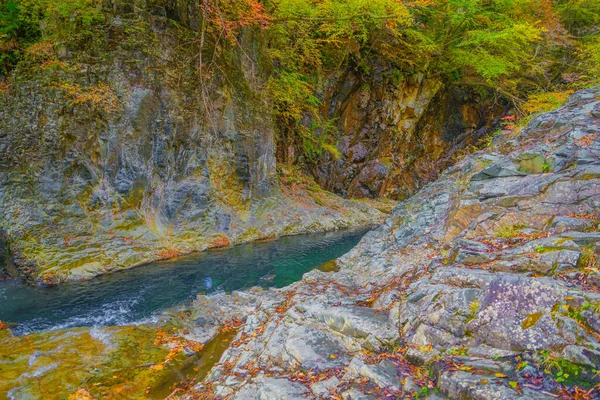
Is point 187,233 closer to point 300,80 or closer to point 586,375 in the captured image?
point 300,80

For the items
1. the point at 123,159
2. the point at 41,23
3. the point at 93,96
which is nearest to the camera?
the point at 41,23

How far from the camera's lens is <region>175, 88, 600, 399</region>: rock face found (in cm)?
292

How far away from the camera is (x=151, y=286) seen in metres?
8.31

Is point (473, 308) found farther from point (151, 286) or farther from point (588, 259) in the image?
point (151, 286)

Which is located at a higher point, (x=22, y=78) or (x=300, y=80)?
(x=300, y=80)

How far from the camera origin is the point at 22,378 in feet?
15.6

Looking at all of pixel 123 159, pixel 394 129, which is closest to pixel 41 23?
pixel 123 159

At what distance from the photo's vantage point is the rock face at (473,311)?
2.92 m

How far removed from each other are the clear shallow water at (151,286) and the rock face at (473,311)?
1591 mm

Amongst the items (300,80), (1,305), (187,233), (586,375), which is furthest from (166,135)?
(586,375)

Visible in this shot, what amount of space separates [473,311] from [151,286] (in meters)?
7.20

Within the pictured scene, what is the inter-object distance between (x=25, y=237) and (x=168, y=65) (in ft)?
20.5

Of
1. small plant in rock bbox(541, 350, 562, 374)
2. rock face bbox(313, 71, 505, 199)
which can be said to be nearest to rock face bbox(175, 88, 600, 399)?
small plant in rock bbox(541, 350, 562, 374)

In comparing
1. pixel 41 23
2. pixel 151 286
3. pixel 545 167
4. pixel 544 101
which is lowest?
pixel 151 286
